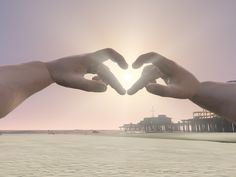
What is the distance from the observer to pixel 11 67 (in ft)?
6.84

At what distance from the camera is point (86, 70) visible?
93.0 inches

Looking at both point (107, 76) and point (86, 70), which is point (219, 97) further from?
point (86, 70)

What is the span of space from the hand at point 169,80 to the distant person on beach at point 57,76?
13 cm

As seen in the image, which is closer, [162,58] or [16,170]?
[162,58]

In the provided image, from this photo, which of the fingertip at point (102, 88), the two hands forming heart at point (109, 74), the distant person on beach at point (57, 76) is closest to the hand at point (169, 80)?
the two hands forming heart at point (109, 74)

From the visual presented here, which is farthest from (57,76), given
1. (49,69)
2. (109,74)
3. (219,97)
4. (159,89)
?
(219,97)

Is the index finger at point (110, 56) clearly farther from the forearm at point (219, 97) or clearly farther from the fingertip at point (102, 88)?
the forearm at point (219, 97)

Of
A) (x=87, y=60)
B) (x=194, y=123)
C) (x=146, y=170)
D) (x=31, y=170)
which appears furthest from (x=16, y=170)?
(x=194, y=123)

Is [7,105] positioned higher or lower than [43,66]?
lower

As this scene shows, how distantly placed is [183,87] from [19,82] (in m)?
0.98

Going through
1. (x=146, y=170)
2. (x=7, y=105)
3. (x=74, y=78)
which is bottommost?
(x=146, y=170)

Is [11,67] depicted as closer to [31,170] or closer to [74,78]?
[74,78]

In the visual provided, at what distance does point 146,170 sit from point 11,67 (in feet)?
51.5

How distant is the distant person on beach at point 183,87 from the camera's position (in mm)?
2178
